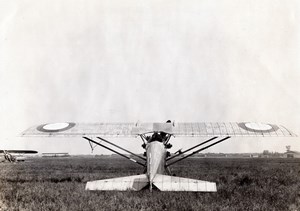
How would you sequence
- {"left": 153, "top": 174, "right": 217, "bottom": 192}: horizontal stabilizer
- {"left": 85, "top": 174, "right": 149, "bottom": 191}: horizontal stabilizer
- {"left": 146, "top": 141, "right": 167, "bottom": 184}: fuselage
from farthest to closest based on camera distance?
{"left": 146, "top": 141, "right": 167, "bottom": 184}: fuselage → {"left": 85, "top": 174, "right": 149, "bottom": 191}: horizontal stabilizer → {"left": 153, "top": 174, "right": 217, "bottom": 192}: horizontal stabilizer

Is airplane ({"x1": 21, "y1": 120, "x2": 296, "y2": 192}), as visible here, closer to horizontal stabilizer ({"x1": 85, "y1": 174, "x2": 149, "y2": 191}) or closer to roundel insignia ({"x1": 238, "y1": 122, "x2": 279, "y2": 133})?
roundel insignia ({"x1": 238, "y1": 122, "x2": 279, "y2": 133})

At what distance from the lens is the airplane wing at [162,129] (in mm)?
10672

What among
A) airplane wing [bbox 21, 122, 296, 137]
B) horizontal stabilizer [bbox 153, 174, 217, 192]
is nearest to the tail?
horizontal stabilizer [bbox 153, 174, 217, 192]

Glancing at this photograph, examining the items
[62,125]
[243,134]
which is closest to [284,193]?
[243,134]

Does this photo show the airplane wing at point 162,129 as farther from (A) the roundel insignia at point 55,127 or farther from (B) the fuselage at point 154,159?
(B) the fuselage at point 154,159

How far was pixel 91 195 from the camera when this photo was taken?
290 inches

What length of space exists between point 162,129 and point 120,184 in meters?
3.78

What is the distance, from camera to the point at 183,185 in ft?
24.0

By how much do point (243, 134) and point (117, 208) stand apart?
5.67m

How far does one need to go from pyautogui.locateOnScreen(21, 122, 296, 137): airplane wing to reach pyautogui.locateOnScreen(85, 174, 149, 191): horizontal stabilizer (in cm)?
313

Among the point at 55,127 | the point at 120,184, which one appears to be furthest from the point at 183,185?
the point at 55,127

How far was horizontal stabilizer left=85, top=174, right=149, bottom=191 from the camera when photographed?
291 inches

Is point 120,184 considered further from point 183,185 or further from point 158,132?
point 158,132

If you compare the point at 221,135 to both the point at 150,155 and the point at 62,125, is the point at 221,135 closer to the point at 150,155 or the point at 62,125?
the point at 150,155
